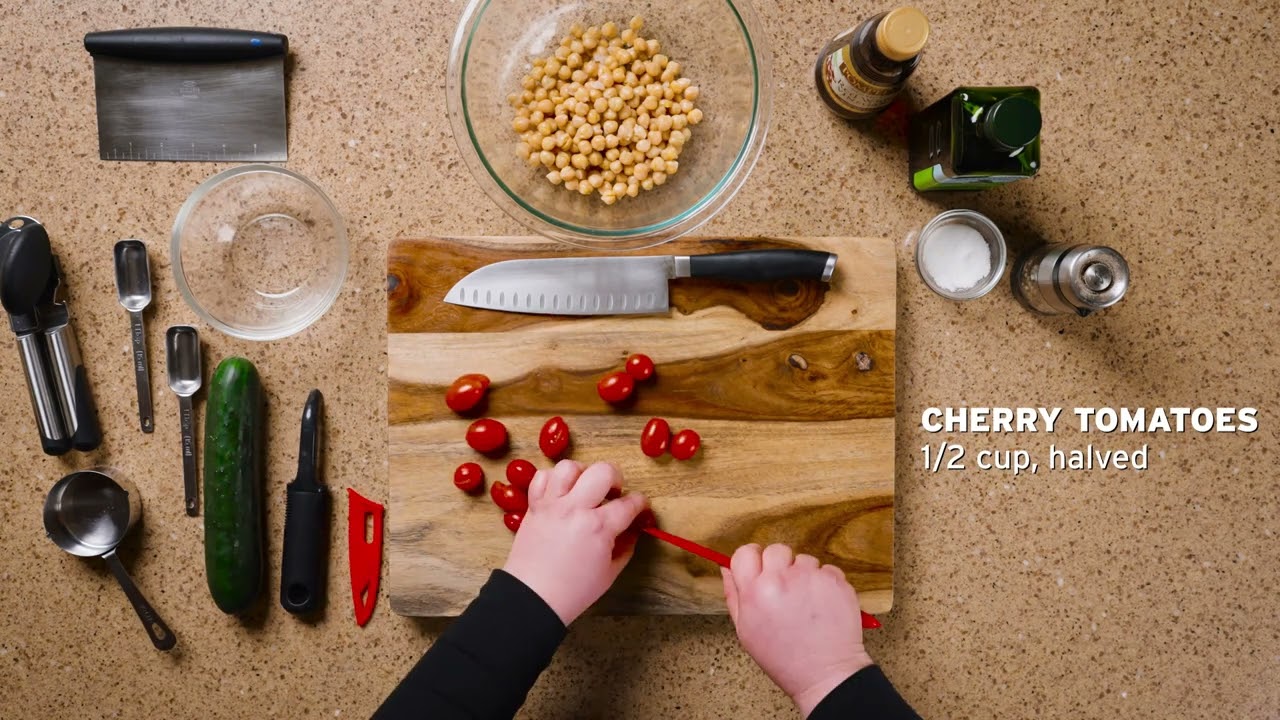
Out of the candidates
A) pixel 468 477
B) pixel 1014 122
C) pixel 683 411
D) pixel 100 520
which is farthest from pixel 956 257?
pixel 100 520

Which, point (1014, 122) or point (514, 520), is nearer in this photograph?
point (1014, 122)

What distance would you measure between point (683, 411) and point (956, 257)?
0.38 metres

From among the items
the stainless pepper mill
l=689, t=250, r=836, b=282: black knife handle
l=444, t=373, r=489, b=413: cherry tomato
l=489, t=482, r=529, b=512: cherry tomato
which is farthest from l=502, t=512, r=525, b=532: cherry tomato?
the stainless pepper mill

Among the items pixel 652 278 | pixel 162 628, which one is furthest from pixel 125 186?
pixel 652 278

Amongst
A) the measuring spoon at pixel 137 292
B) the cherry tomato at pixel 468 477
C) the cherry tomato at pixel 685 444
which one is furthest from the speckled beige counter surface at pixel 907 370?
the cherry tomato at pixel 685 444

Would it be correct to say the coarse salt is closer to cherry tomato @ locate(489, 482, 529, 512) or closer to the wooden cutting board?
the wooden cutting board

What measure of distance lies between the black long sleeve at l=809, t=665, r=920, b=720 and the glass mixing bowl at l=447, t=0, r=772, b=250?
530mm

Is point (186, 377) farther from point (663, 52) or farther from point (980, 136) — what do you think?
point (980, 136)

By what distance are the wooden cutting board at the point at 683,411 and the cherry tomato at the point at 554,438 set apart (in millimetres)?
23

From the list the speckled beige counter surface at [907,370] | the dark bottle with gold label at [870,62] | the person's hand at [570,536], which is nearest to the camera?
the dark bottle with gold label at [870,62]

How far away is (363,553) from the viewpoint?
34.5 inches

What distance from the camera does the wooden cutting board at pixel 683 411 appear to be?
33.1 inches

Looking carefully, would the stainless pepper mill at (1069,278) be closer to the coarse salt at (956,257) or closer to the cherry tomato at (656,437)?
the coarse salt at (956,257)

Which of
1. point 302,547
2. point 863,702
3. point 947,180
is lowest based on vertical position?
point 863,702
